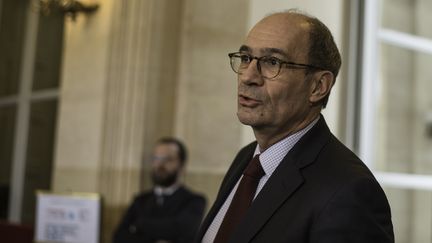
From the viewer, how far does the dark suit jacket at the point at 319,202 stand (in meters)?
1.58

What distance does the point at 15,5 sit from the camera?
28.3 ft

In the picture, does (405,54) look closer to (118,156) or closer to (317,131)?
(118,156)

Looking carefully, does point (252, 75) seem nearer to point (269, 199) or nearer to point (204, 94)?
point (269, 199)

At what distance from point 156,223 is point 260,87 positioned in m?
3.15

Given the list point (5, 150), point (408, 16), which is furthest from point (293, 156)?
point (5, 150)

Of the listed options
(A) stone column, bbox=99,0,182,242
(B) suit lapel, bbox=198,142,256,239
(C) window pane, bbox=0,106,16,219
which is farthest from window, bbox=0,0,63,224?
(B) suit lapel, bbox=198,142,256,239

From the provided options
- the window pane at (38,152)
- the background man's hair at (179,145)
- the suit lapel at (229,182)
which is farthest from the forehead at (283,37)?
the window pane at (38,152)

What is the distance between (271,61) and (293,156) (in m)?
0.27

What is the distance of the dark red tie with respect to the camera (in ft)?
6.09

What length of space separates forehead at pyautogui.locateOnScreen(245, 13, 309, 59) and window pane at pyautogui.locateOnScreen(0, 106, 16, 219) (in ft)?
22.3

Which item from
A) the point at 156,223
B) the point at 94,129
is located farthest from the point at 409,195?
the point at 94,129

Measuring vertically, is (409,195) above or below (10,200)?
above

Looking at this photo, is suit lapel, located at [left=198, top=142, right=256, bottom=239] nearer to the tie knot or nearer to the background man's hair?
the tie knot

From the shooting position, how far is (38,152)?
300 inches
